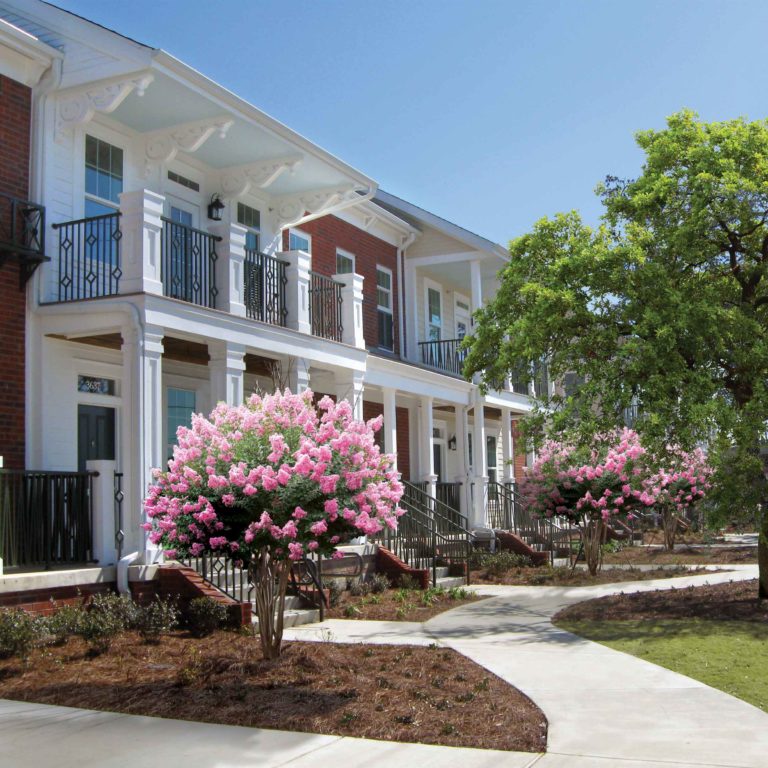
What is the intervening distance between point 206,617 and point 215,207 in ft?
24.5

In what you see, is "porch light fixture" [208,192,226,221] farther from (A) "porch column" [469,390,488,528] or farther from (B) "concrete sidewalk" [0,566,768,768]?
(B) "concrete sidewalk" [0,566,768,768]

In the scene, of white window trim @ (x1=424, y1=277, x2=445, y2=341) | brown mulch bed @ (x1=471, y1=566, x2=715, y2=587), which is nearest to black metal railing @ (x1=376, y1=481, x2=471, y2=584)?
brown mulch bed @ (x1=471, y1=566, x2=715, y2=587)

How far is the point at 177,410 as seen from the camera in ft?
48.1

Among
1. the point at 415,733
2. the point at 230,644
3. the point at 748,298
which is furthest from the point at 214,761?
the point at 748,298

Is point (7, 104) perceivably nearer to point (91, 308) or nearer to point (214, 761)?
point (91, 308)

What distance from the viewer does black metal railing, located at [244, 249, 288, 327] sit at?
13930 millimetres

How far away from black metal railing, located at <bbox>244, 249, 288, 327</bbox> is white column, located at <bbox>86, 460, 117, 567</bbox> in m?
3.71

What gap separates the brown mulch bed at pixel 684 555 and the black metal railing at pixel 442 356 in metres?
5.56

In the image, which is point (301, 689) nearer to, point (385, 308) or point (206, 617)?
point (206, 617)

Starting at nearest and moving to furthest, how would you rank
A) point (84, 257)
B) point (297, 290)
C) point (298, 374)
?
point (84, 257), point (298, 374), point (297, 290)

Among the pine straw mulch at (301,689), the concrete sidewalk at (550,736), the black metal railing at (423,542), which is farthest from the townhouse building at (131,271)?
the concrete sidewalk at (550,736)

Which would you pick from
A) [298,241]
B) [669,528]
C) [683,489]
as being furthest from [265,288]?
[669,528]

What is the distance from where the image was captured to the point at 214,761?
5.53m

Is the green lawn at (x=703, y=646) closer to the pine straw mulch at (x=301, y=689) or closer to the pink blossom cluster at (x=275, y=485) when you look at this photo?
the pine straw mulch at (x=301, y=689)
